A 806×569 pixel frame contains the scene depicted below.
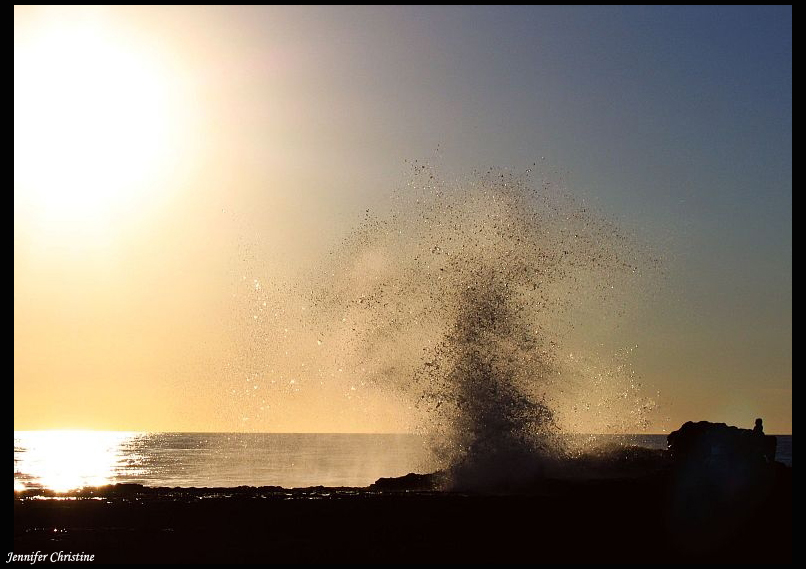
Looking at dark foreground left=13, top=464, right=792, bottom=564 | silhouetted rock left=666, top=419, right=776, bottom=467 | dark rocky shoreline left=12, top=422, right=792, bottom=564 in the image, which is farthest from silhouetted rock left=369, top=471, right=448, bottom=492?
silhouetted rock left=666, top=419, right=776, bottom=467

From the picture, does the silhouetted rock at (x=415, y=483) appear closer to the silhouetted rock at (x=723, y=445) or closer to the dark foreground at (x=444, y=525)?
the dark foreground at (x=444, y=525)

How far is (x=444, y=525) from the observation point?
26.4 meters

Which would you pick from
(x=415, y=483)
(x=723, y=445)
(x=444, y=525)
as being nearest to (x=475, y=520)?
(x=444, y=525)

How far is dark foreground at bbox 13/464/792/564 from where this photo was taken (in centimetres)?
2223

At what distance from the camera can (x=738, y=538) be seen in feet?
79.1

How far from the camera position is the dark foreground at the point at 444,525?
875 inches

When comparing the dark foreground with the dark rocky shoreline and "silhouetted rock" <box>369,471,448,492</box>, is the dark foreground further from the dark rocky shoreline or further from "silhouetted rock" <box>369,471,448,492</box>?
"silhouetted rock" <box>369,471,448,492</box>

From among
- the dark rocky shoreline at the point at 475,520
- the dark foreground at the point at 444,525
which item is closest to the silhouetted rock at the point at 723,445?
the dark rocky shoreline at the point at 475,520

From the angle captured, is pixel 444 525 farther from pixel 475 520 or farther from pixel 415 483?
pixel 415 483

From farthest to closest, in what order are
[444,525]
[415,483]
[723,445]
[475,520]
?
[415,483]
[723,445]
[475,520]
[444,525]

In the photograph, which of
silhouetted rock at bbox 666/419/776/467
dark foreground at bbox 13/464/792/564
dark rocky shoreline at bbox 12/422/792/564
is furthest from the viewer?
silhouetted rock at bbox 666/419/776/467

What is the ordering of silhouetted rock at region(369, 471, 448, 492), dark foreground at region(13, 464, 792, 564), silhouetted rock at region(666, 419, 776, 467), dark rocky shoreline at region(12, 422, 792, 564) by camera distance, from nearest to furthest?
dark foreground at region(13, 464, 792, 564), dark rocky shoreline at region(12, 422, 792, 564), silhouetted rock at region(666, 419, 776, 467), silhouetted rock at region(369, 471, 448, 492)
